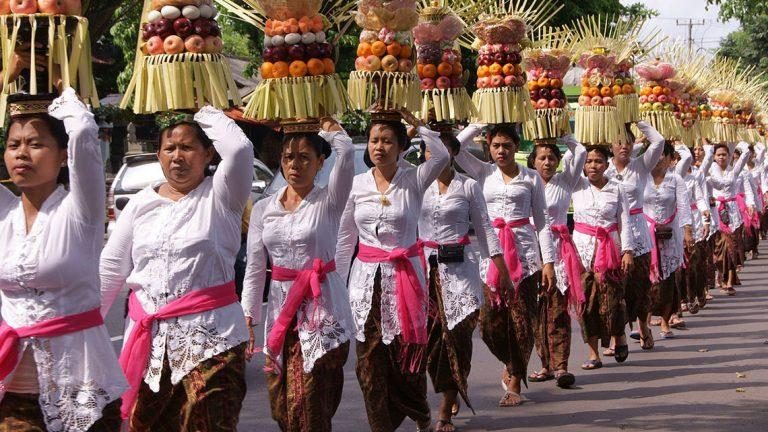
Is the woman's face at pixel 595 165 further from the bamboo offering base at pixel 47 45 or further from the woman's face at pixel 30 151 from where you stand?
the woman's face at pixel 30 151

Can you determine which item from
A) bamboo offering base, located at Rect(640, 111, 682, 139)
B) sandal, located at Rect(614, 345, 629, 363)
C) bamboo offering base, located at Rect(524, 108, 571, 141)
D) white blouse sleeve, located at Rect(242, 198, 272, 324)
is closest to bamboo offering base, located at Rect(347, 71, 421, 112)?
white blouse sleeve, located at Rect(242, 198, 272, 324)

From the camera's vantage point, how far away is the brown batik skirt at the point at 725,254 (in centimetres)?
1702

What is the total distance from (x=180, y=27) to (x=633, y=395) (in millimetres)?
5118

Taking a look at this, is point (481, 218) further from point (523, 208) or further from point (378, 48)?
point (378, 48)

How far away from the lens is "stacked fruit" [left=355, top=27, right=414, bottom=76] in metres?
7.25

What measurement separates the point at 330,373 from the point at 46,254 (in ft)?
7.33

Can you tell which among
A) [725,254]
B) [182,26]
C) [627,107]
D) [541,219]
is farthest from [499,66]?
[725,254]

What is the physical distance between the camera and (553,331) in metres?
9.80

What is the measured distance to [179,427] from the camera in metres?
5.34

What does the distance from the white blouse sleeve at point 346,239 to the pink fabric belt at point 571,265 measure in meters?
3.06

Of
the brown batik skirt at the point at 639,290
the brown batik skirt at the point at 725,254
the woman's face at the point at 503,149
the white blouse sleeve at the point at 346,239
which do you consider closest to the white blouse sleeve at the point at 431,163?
the white blouse sleeve at the point at 346,239

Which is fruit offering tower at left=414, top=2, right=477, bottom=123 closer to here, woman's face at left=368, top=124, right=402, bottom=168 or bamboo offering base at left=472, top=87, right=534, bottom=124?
woman's face at left=368, top=124, right=402, bottom=168

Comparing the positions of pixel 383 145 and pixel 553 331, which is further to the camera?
pixel 553 331

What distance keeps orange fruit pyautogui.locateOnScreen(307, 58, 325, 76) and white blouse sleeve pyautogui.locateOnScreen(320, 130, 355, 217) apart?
39 cm
